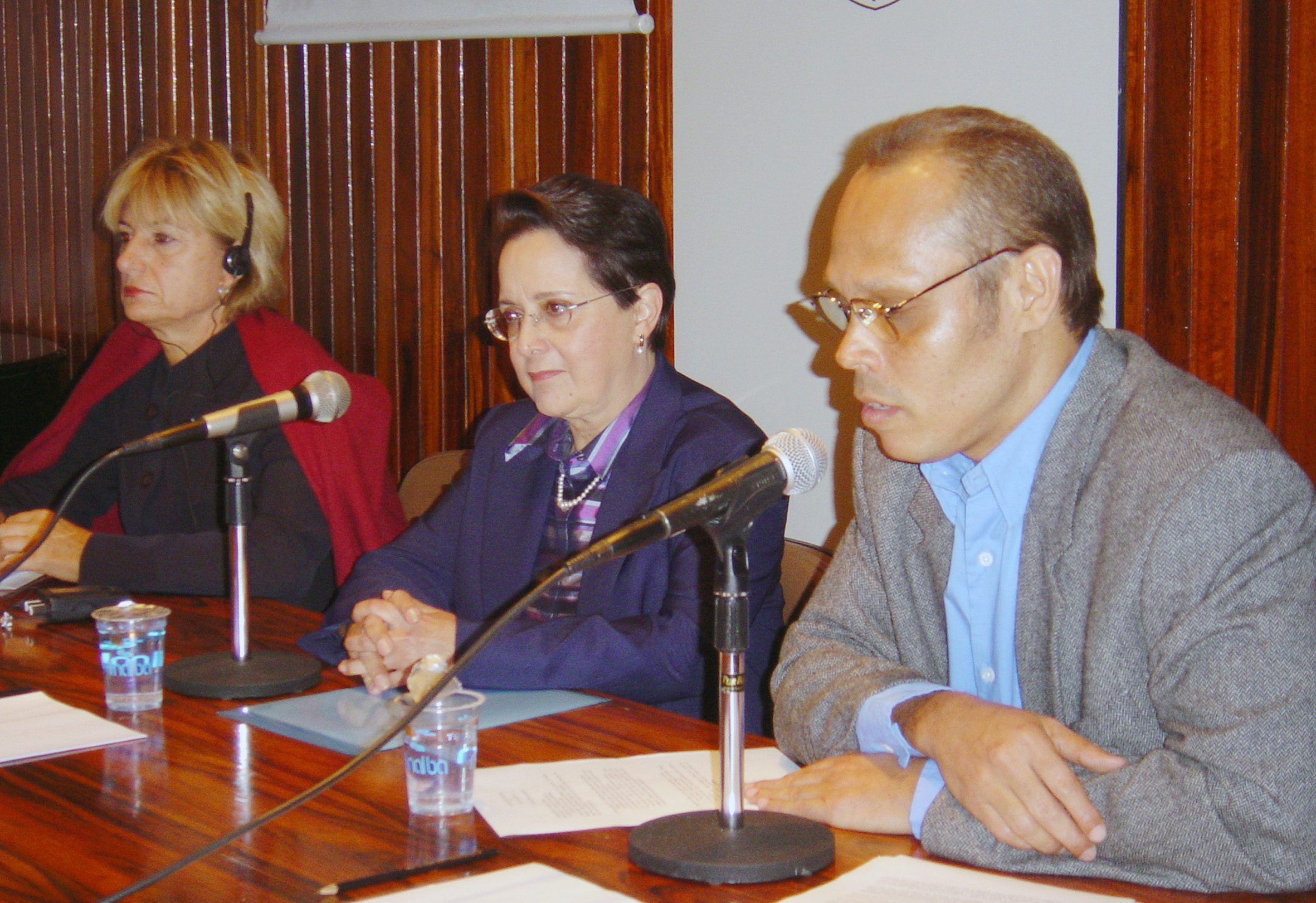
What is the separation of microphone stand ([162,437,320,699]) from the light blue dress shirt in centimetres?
90

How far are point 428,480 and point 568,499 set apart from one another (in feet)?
2.47

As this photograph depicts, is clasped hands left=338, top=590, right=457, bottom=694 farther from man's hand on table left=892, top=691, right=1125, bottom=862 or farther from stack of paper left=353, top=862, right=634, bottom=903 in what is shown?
man's hand on table left=892, top=691, right=1125, bottom=862

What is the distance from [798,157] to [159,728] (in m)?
1.91

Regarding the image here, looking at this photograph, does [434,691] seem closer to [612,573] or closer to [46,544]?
[612,573]

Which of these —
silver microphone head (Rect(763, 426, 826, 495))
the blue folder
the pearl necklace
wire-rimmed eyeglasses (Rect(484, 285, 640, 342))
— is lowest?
the blue folder

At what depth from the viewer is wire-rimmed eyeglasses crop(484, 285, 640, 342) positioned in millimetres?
2189

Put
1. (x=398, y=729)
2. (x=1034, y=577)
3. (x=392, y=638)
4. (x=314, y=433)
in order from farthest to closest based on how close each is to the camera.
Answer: (x=314, y=433) < (x=392, y=638) < (x=1034, y=577) < (x=398, y=729)

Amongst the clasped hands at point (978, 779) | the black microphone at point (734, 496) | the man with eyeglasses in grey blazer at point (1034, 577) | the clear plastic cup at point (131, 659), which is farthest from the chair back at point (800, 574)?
the clear plastic cup at point (131, 659)

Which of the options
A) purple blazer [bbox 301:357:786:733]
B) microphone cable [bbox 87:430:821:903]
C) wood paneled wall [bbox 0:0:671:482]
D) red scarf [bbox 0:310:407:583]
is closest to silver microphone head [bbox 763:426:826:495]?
microphone cable [bbox 87:430:821:903]

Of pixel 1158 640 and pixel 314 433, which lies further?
pixel 314 433

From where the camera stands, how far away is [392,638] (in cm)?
177

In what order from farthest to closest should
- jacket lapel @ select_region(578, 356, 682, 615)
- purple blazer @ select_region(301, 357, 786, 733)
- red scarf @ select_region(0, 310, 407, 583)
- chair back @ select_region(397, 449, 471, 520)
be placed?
chair back @ select_region(397, 449, 471, 520), red scarf @ select_region(0, 310, 407, 583), jacket lapel @ select_region(578, 356, 682, 615), purple blazer @ select_region(301, 357, 786, 733)

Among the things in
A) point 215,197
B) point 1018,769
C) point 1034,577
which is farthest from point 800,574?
point 215,197

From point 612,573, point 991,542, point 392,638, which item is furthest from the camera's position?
point 612,573
